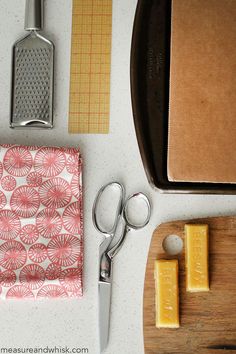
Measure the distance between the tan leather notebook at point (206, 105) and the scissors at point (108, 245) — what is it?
0.48ft

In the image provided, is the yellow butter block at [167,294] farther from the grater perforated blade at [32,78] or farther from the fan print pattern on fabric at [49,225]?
the grater perforated blade at [32,78]

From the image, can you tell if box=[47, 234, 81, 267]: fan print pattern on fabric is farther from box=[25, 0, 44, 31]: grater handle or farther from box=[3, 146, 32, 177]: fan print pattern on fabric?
box=[25, 0, 44, 31]: grater handle

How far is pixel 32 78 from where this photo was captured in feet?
3.26

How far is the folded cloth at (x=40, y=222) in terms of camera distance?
958mm

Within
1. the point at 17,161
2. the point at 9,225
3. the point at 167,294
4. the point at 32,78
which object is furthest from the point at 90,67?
the point at 167,294

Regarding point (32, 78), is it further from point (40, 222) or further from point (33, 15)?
point (40, 222)

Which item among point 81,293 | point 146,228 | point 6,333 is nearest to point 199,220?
point 146,228

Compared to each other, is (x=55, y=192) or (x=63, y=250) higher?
(x=55, y=192)

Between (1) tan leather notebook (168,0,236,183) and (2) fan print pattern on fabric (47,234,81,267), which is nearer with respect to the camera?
(1) tan leather notebook (168,0,236,183)

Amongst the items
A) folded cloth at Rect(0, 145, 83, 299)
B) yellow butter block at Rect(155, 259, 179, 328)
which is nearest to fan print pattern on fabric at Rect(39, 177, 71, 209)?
folded cloth at Rect(0, 145, 83, 299)

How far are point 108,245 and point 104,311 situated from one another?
4.6 inches

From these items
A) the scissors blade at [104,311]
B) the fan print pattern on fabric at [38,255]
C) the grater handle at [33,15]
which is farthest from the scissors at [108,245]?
the grater handle at [33,15]

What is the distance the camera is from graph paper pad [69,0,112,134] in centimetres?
→ 101

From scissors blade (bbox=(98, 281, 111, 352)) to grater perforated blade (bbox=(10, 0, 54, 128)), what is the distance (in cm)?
31
